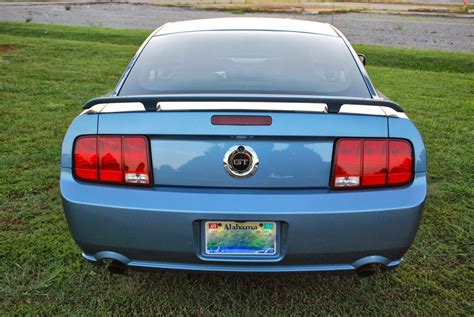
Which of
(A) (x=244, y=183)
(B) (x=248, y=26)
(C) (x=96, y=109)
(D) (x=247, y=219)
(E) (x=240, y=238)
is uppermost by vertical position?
(B) (x=248, y=26)

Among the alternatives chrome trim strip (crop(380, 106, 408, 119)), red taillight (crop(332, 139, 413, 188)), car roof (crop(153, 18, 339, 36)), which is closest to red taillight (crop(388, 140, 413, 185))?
red taillight (crop(332, 139, 413, 188))

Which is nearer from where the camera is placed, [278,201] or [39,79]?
[278,201]

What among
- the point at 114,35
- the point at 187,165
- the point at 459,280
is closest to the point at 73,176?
the point at 187,165

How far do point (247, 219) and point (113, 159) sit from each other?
688 millimetres

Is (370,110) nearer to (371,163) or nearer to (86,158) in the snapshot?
(371,163)

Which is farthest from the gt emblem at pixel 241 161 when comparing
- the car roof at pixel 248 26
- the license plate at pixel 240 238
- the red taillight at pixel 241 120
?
the car roof at pixel 248 26

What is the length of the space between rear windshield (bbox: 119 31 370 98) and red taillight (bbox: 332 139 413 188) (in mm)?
541

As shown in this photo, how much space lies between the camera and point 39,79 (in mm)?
8719

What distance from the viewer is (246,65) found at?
3.14m

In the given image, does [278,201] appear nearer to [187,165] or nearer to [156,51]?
[187,165]

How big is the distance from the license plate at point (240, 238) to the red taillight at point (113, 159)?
0.39 metres

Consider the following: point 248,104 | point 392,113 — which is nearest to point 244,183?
point 248,104

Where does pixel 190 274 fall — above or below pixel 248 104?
below

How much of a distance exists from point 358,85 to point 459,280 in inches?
52.7
